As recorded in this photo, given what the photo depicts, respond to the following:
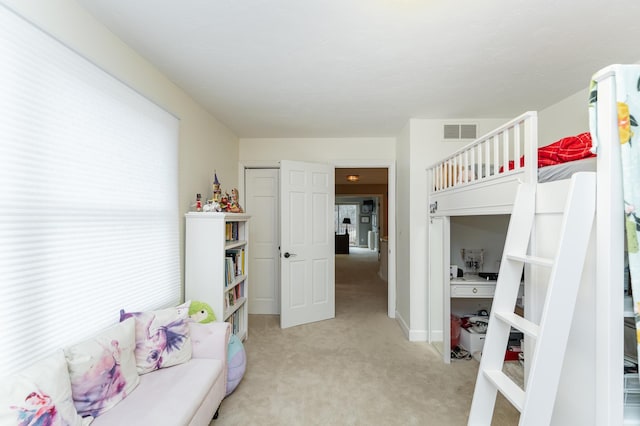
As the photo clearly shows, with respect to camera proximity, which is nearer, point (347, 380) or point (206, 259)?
point (347, 380)

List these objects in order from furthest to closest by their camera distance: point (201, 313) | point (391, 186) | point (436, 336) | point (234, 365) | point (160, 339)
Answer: point (391, 186) < point (436, 336) < point (201, 313) < point (234, 365) < point (160, 339)

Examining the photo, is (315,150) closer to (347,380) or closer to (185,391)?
(347,380)

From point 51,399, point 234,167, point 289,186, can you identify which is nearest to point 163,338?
point 51,399

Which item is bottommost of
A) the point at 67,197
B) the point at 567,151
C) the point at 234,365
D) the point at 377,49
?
A: the point at 234,365

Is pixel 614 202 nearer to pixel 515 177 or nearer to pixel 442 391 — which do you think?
pixel 515 177

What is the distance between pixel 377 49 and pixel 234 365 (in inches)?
94.6

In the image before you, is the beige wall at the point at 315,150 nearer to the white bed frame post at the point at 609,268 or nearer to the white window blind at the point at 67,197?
the white window blind at the point at 67,197

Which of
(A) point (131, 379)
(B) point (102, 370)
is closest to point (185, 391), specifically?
(A) point (131, 379)

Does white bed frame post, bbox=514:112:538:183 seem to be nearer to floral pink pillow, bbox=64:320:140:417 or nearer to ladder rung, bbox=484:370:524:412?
ladder rung, bbox=484:370:524:412

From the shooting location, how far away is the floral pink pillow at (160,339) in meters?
1.77

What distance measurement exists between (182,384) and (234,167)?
2777 millimetres

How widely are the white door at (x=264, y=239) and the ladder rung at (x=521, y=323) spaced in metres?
3.02

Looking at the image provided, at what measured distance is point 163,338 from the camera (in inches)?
72.7

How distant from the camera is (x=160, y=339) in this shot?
6.01 feet
